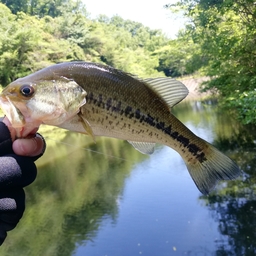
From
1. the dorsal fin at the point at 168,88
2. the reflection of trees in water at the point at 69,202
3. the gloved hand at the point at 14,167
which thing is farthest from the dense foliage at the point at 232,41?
the gloved hand at the point at 14,167

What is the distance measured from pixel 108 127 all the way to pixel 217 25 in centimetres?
1955

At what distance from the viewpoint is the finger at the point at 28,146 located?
5.97 feet

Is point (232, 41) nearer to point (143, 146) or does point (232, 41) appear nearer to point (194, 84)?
point (143, 146)

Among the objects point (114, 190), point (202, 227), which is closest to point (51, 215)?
point (114, 190)

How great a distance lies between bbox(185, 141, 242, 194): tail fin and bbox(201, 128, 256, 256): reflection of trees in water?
8.99 metres

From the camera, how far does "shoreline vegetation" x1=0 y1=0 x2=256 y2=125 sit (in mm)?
16734

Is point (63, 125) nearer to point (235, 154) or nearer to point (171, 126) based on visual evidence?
point (171, 126)

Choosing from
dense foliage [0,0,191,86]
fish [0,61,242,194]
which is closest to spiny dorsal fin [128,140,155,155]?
fish [0,61,242,194]

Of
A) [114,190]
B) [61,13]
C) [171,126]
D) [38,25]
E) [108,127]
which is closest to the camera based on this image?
[108,127]

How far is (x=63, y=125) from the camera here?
1747mm

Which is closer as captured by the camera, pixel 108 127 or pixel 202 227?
pixel 108 127

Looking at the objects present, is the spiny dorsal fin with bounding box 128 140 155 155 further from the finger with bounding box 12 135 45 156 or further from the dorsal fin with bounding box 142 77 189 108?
the finger with bounding box 12 135 45 156

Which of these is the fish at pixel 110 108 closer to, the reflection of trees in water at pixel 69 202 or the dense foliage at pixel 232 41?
the reflection of trees in water at pixel 69 202

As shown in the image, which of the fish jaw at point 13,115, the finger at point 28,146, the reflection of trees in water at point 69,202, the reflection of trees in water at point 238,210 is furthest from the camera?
the reflection of trees in water at point 69,202
